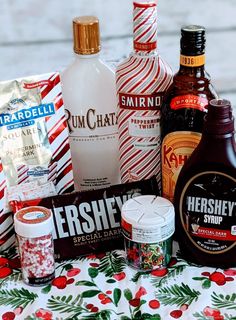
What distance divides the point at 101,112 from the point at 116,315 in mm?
338

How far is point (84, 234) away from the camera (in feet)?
2.88

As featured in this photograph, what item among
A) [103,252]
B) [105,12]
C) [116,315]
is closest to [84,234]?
[103,252]

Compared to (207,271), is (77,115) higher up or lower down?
higher up

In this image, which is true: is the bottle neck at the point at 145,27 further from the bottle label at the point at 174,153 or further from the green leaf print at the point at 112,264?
the green leaf print at the point at 112,264

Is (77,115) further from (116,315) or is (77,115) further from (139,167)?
(116,315)

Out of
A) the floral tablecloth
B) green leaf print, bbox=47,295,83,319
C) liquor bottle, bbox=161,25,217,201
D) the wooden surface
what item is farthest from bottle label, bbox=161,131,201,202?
the wooden surface

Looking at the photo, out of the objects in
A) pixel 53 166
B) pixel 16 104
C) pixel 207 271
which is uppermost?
pixel 16 104

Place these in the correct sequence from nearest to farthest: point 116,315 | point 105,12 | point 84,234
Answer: point 116,315 → point 84,234 → point 105,12

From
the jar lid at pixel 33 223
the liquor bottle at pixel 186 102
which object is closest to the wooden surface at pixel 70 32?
the liquor bottle at pixel 186 102

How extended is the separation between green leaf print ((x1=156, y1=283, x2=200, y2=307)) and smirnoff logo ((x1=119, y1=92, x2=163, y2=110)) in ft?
0.87

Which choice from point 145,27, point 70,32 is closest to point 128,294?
point 145,27

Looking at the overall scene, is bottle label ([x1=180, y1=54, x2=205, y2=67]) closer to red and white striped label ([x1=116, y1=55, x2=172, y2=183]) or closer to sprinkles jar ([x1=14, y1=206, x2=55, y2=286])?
red and white striped label ([x1=116, y1=55, x2=172, y2=183])

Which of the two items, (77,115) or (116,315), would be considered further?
(77,115)

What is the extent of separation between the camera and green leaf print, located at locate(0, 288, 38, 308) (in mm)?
797
